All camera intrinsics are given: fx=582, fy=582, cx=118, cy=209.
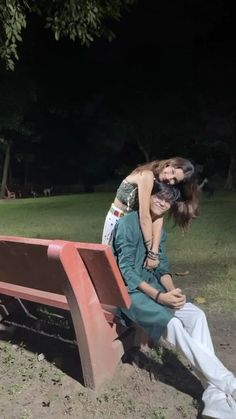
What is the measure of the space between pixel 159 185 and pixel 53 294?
3.19 ft

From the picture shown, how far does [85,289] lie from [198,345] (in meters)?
0.71

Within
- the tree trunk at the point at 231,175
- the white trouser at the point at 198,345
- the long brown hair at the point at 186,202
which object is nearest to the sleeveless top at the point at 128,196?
the long brown hair at the point at 186,202

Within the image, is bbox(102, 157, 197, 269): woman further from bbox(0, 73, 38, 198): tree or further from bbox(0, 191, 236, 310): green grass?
bbox(0, 73, 38, 198): tree

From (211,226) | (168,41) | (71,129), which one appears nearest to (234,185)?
(168,41)

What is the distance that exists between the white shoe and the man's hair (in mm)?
1219

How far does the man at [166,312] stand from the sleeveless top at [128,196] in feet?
1.38

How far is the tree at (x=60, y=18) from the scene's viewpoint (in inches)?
213

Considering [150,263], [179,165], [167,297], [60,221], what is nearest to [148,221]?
[150,263]

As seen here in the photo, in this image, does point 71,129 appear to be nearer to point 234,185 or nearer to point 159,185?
point 234,185

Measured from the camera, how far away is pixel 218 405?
117 inches

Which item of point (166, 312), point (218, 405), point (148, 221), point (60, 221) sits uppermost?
point (148, 221)

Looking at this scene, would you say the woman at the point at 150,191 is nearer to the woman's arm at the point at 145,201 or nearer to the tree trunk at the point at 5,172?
the woman's arm at the point at 145,201

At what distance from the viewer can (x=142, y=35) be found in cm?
2734

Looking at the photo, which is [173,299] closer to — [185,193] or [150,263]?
[150,263]
